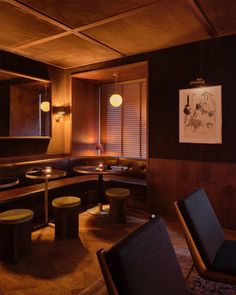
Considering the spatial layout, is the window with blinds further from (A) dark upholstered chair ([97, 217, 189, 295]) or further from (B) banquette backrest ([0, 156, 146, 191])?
(A) dark upholstered chair ([97, 217, 189, 295])

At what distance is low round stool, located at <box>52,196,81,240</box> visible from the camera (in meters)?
3.21

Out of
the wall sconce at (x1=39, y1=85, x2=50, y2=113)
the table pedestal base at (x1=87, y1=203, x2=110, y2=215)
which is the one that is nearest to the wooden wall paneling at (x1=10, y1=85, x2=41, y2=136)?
the wall sconce at (x1=39, y1=85, x2=50, y2=113)

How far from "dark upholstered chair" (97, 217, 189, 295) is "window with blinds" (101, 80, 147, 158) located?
4122 mm

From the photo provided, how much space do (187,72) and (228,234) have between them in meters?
2.31

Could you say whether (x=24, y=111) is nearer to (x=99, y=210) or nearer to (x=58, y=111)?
(x=58, y=111)

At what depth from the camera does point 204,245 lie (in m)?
1.72

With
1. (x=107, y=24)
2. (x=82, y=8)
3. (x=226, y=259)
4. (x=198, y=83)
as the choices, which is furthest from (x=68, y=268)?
(x=198, y=83)

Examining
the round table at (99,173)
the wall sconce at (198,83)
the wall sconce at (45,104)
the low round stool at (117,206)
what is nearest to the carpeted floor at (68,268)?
the low round stool at (117,206)

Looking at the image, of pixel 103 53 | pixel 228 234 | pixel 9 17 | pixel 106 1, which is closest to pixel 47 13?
pixel 9 17

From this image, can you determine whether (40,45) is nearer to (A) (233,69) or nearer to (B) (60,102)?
(B) (60,102)

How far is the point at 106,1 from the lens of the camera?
2.59 meters

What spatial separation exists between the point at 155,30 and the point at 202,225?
8.27 ft

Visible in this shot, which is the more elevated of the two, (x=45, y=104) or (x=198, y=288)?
(x=45, y=104)

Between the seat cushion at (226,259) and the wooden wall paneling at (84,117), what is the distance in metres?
3.85
